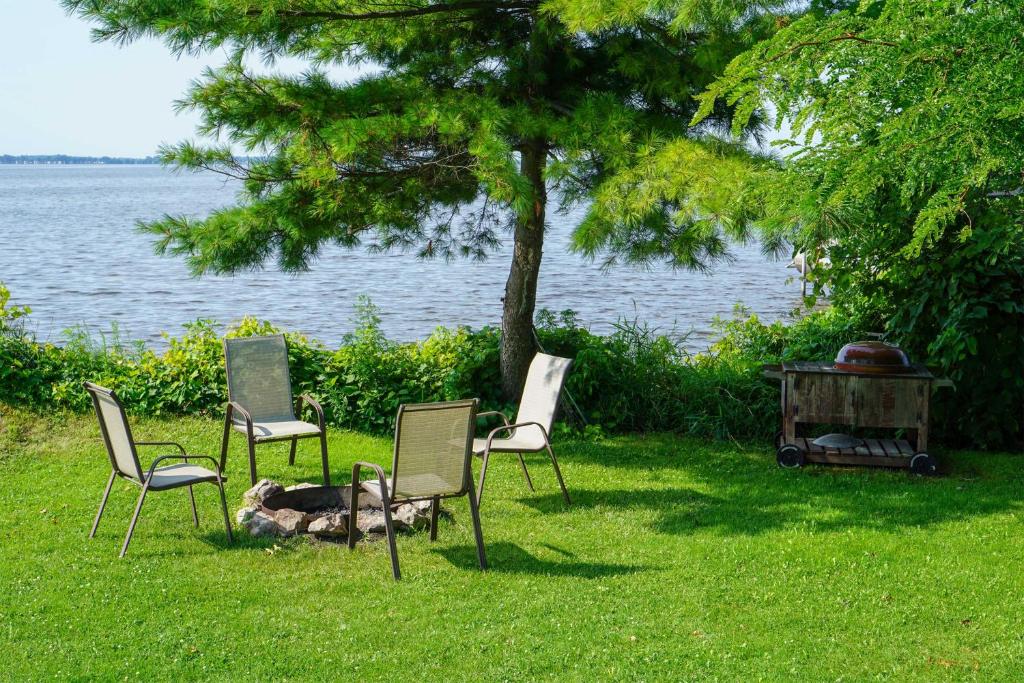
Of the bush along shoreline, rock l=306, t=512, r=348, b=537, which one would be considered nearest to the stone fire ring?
rock l=306, t=512, r=348, b=537

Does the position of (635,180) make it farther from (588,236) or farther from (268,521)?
(268,521)

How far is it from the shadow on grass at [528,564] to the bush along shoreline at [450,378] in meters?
2.85

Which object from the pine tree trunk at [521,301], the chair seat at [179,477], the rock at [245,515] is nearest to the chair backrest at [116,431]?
the chair seat at [179,477]

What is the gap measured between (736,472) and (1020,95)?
4970 mm

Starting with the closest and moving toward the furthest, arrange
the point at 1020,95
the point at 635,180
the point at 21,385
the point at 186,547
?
the point at 1020,95 < the point at 186,547 < the point at 635,180 < the point at 21,385

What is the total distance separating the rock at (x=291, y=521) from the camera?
573cm

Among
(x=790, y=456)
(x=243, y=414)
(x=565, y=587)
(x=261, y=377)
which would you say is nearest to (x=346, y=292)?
(x=261, y=377)

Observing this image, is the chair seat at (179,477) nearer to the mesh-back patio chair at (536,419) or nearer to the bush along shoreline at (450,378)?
the mesh-back patio chair at (536,419)

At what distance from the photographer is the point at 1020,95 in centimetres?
262

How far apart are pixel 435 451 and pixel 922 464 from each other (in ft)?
12.2

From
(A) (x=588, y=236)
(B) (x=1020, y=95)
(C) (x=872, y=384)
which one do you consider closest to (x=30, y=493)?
(A) (x=588, y=236)

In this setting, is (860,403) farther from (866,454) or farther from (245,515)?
(245,515)

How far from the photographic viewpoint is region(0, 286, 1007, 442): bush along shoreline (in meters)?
8.44

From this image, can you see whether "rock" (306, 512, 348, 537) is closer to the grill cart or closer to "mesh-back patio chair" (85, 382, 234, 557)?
"mesh-back patio chair" (85, 382, 234, 557)
